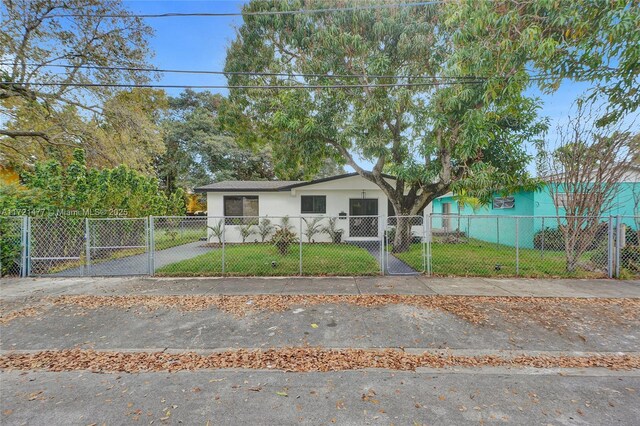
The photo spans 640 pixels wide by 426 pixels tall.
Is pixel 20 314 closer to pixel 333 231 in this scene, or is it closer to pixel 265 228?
pixel 265 228

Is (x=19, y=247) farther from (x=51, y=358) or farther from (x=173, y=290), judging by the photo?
(x=51, y=358)

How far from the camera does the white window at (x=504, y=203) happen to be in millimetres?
13328

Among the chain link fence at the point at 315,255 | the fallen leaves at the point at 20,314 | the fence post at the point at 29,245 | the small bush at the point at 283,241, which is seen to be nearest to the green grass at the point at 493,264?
the chain link fence at the point at 315,255

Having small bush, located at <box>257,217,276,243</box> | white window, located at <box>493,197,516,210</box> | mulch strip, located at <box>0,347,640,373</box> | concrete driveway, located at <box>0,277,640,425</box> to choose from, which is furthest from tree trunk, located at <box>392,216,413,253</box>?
mulch strip, located at <box>0,347,640,373</box>

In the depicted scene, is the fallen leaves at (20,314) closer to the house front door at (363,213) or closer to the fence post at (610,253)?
the house front door at (363,213)

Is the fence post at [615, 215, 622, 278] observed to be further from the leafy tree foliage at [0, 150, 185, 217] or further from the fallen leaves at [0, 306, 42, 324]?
the leafy tree foliage at [0, 150, 185, 217]

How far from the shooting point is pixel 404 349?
3.55 m

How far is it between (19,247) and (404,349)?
30.8ft

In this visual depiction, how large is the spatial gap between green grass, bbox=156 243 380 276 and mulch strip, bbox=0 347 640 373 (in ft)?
12.4

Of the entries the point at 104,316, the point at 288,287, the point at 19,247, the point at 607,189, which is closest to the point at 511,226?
the point at 607,189

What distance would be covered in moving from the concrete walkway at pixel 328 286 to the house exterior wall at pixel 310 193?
20.6ft

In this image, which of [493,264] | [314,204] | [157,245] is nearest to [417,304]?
[493,264]

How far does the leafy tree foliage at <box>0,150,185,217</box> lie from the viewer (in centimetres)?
755

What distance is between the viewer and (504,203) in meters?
14.0
